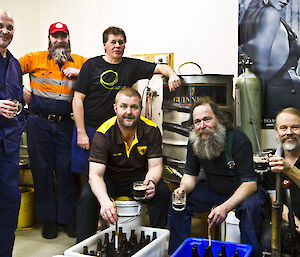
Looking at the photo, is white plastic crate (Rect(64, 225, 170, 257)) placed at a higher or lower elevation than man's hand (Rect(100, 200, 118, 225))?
lower

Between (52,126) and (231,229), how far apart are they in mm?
1321

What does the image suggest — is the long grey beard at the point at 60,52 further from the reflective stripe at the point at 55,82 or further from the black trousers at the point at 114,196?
the black trousers at the point at 114,196

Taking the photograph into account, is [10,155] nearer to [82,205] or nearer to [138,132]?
[82,205]

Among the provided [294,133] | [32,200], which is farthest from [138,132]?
[32,200]

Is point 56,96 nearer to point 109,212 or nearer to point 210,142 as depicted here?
point 109,212

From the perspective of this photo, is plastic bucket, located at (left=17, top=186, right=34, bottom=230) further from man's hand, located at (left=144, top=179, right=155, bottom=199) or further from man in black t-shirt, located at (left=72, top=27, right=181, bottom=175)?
man's hand, located at (left=144, top=179, right=155, bottom=199)

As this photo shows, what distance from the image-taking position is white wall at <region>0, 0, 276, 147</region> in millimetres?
2355

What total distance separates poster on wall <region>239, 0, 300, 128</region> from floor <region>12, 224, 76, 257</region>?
4.88 ft

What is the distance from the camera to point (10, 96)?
1.95 meters

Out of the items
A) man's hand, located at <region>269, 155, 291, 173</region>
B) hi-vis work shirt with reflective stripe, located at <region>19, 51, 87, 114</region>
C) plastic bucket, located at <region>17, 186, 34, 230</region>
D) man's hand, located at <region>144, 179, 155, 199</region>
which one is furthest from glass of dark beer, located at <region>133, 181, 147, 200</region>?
plastic bucket, located at <region>17, 186, 34, 230</region>

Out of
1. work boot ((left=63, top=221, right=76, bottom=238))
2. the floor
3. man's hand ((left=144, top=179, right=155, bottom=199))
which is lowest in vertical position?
the floor

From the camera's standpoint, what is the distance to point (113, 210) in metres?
1.89

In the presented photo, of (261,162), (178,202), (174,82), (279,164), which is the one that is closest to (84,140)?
(174,82)

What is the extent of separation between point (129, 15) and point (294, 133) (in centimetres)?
148
